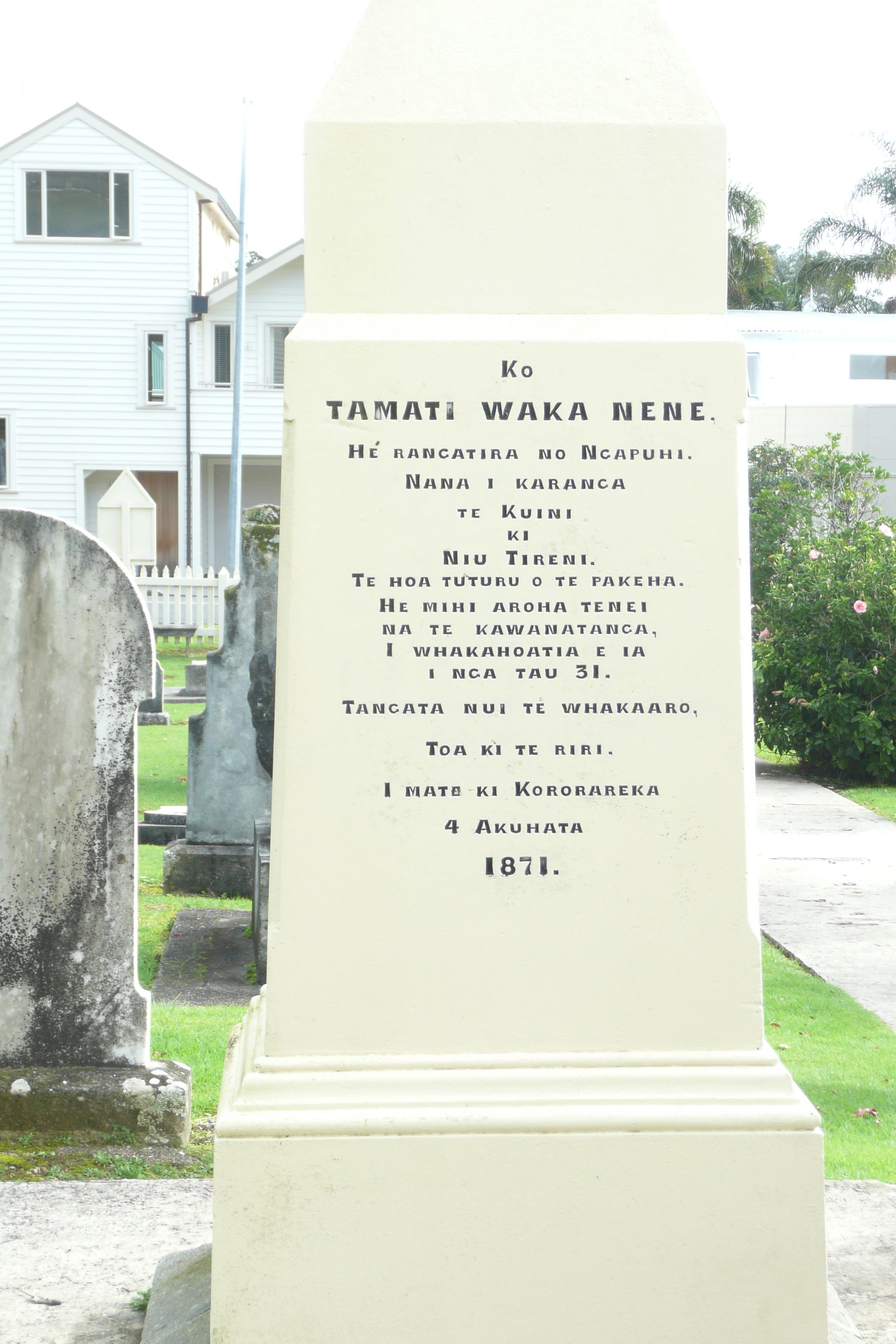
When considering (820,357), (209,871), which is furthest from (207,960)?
(820,357)

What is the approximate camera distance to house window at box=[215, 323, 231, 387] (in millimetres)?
29469

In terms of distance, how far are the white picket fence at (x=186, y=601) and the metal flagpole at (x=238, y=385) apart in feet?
2.82

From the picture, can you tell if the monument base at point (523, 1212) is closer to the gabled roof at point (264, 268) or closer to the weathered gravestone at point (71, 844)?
the weathered gravestone at point (71, 844)

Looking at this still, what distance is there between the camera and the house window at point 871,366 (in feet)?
110

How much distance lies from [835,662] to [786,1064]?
8.24 meters

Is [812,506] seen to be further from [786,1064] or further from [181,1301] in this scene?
[181,1301]

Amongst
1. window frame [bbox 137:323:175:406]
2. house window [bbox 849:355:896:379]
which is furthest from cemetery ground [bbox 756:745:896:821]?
house window [bbox 849:355:896:379]

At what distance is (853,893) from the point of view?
8.70 meters

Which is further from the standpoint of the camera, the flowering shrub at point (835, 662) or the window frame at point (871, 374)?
the window frame at point (871, 374)

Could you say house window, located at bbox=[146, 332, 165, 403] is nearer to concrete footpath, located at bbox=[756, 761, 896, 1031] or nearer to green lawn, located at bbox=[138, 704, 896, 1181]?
concrete footpath, located at bbox=[756, 761, 896, 1031]

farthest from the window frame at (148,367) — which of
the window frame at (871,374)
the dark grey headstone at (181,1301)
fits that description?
the dark grey headstone at (181,1301)

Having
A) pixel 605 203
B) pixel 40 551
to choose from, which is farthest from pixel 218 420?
pixel 605 203

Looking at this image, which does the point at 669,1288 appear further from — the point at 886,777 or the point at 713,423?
the point at 886,777

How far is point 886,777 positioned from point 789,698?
4.07ft
